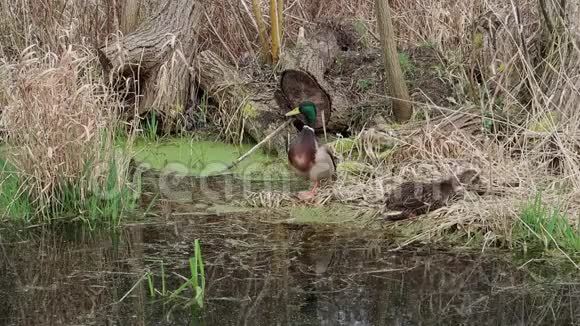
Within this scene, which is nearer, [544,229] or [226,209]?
[544,229]

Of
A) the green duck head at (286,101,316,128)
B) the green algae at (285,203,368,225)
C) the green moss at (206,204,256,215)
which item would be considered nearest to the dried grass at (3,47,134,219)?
the green moss at (206,204,256,215)

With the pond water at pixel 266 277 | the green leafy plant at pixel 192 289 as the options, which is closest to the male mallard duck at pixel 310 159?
the pond water at pixel 266 277

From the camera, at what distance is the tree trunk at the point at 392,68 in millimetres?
6816

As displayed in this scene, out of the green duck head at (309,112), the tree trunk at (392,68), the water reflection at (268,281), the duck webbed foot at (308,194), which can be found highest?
the tree trunk at (392,68)

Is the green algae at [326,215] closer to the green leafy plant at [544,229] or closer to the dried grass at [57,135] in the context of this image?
the green leafy plant at [544,229]

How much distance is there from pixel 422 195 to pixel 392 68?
65.2 inches

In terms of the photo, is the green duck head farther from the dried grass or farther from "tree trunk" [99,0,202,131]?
the dried grass

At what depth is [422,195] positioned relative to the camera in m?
5.58

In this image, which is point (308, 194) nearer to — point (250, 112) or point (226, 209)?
point (226, 209)

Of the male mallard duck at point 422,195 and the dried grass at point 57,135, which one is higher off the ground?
the dried grass at point 57,135

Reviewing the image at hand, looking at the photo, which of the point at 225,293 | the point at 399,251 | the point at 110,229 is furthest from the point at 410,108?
the point at 225,293

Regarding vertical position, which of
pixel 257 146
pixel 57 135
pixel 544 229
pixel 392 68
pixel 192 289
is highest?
pixel 392 68

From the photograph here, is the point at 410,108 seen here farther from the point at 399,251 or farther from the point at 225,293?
the point at 225,293

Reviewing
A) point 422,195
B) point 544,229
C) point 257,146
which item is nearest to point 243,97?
point 257,146
